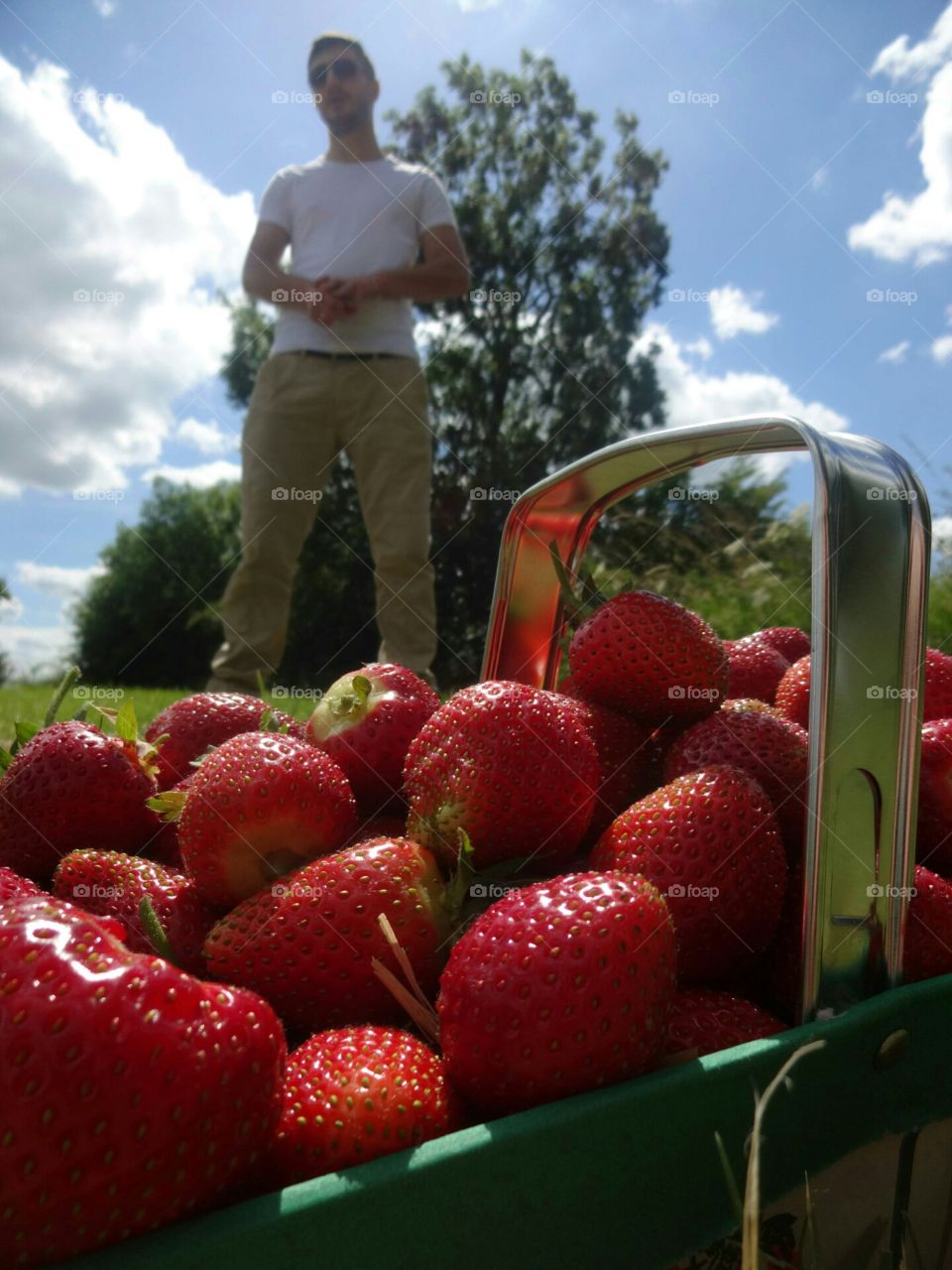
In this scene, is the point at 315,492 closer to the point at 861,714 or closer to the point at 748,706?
the point at 748,706

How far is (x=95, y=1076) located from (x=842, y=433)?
2.44ft

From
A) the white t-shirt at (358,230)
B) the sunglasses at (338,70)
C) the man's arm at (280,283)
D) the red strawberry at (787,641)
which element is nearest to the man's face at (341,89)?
the sunglasses at (338,70)

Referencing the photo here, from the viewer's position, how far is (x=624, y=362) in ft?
49.5

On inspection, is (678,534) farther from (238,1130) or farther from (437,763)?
(238,1130)

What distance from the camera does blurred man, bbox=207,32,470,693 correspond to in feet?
11.3

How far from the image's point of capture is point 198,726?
1.17 m

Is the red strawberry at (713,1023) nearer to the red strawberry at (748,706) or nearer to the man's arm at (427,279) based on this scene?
the red strawberry at (748,706)

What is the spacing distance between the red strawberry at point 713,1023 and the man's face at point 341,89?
350cm

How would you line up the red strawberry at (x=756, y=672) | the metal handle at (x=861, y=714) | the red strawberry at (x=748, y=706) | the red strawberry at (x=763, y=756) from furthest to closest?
the red strawberry at (x=756, y=672), the red strawberry at (x=748, y=706), the red strawberry at (x=763, y=756), the metal handle at (x=861, y=714)
